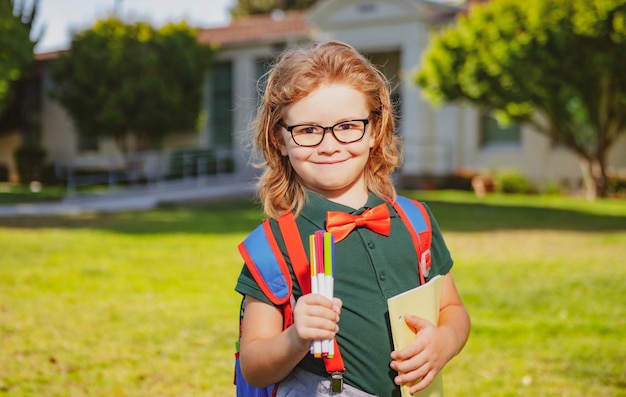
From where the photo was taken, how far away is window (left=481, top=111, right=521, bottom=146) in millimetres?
21500

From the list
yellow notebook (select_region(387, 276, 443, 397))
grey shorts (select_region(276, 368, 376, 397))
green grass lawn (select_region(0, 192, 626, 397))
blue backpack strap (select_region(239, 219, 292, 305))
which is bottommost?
green grass lawn (select_region(0, 192, 626, 397))

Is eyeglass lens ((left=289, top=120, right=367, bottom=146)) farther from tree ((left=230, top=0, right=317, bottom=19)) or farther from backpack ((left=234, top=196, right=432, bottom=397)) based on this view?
tree ((left=230, top=0, right=317, bottom=19))

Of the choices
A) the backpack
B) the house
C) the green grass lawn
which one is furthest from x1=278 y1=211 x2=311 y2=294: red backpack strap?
the house

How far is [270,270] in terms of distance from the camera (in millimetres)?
2096

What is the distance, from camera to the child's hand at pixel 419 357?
2.04 m

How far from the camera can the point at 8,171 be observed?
98.2 feet

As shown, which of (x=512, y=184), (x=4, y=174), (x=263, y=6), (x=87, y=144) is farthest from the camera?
(x=263, y=6)

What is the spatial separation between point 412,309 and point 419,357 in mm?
125

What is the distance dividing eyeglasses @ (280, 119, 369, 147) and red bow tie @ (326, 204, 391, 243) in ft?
0.66

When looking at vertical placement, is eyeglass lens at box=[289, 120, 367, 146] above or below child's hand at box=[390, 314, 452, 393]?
above

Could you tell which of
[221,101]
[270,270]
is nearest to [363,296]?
[270,270]

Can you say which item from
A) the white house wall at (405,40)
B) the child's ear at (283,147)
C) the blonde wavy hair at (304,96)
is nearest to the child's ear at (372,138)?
the blonde wavy hair at (304,96)

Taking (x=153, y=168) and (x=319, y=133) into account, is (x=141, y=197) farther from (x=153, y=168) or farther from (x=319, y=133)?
(x=319, y=133)

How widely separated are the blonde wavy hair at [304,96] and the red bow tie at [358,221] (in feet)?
0.44
